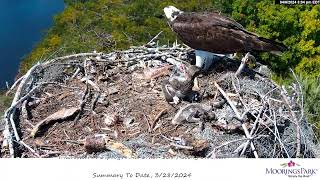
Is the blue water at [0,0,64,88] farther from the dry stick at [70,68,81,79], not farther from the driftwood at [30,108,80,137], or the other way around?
the driftwood at [30,108,80,137]

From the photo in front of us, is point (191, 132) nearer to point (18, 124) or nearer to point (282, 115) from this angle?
point (282, 115)

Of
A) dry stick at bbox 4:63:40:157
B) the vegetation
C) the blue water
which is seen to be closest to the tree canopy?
the vegetation

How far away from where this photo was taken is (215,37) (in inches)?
200

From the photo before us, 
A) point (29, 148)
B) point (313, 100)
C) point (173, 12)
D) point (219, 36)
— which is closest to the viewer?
point (29, 148)

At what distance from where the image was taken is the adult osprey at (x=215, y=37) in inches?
199

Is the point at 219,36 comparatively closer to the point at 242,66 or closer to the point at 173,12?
the point at 242,66

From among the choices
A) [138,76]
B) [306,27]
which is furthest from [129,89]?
[306,27]

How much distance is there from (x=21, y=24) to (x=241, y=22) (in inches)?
298

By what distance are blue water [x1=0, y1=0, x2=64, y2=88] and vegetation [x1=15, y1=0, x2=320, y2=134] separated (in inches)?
141

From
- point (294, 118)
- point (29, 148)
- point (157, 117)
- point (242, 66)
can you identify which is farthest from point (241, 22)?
point (29, 148)

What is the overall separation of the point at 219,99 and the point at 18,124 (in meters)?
1.28

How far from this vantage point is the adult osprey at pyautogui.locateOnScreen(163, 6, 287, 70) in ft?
16.6

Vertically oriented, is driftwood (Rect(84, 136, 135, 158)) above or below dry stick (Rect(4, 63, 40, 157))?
below
